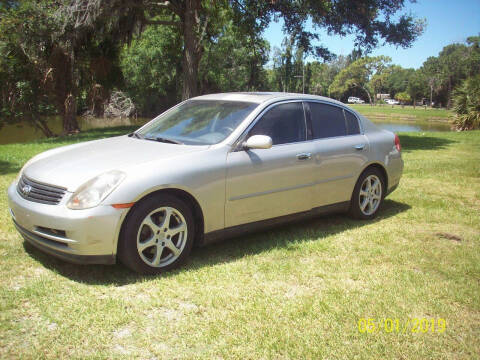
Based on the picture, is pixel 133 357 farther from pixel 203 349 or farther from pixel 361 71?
pixel 361 71

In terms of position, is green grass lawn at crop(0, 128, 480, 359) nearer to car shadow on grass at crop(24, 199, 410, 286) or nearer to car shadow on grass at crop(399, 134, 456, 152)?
car shadow on grass at crop(24, 199, 410, 286)

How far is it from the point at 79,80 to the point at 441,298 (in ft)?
56.1

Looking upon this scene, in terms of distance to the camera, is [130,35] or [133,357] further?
[130,35]

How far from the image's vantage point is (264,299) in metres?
3.59

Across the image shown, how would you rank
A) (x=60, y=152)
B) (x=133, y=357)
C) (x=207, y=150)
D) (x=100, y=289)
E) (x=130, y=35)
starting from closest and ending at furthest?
1. (x=133, y=357)
2. (x=100, y=289)
3. (x=207, y=150)
4. (x=60, y=152)
5. (x=130, y=35)

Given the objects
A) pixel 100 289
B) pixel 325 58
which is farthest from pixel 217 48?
pixel 100 289

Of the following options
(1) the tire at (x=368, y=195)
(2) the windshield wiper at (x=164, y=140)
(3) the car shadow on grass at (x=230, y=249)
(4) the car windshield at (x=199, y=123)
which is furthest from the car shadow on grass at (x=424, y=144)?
(2) the windshield wiper at (x=164, y=140)

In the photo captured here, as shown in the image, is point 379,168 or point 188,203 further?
point 379,168

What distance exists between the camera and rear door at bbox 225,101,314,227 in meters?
4.38

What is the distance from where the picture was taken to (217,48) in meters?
36.1

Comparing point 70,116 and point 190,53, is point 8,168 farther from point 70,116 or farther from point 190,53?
point 70,116

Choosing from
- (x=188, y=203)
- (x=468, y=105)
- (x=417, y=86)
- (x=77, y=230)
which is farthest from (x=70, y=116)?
(x=417, y=86)

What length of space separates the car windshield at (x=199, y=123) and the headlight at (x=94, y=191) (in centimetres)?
102

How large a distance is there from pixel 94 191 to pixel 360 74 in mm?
112268
